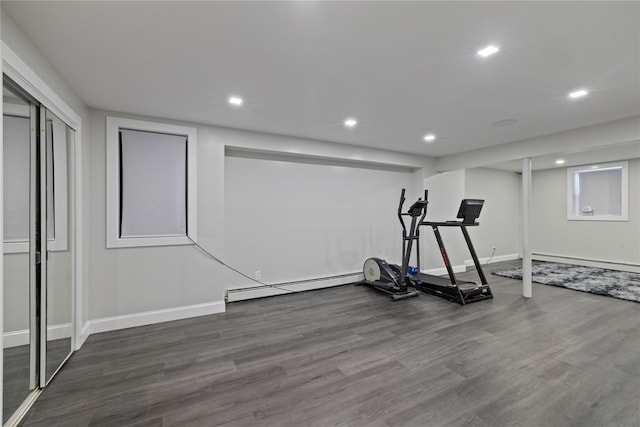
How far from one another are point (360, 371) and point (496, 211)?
673 cm

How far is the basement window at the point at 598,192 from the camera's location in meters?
5.92

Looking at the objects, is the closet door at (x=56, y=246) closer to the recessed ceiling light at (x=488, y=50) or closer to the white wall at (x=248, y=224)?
the white wall at (x=248, y=224)

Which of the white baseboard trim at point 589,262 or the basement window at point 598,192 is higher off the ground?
the basement window at point 598,192

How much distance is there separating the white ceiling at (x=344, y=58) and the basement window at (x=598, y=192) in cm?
420

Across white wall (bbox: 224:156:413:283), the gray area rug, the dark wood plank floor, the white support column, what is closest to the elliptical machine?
white wall (bbox: 224:156:413:283)

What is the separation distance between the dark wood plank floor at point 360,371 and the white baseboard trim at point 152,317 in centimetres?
11

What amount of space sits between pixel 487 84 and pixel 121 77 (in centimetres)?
319

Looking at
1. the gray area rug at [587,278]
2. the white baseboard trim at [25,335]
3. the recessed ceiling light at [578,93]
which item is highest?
the recessed ceiling light at [578,93]

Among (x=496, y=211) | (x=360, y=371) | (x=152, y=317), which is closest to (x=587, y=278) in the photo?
(x=496, y=211)

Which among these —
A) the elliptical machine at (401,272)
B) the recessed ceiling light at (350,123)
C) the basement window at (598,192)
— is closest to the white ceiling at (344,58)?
the recessed ceiling light at (350,123)

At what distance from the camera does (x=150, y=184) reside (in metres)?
3.19

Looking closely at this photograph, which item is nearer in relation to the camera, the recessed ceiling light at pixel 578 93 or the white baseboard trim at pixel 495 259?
the recessed ceiling light at pixel 578 93

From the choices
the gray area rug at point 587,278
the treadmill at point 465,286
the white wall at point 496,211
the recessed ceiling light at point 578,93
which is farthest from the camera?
the white wall at point 496,211

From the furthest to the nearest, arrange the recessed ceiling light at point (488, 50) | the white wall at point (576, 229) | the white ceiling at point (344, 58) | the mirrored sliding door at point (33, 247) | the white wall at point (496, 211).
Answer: the white wall at point (496, 211) → the white wall at point (576, 229) → the recessed ceiling light at point (488, 50) → the mirrored sliding door at point (33, 247) → the white ceiling at point (344, 58)
